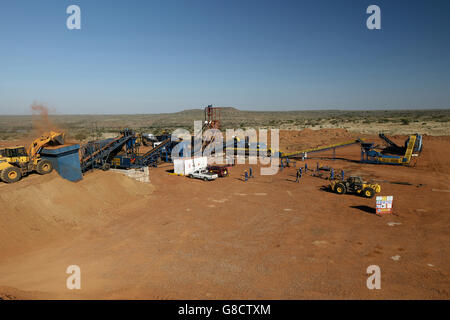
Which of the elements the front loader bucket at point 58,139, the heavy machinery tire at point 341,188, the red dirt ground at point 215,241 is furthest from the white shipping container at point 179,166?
the heavy machinery tire at point 341,188

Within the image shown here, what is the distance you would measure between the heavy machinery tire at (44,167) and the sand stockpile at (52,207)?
0.69 metres

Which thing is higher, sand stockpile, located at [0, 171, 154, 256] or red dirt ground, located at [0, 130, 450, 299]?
sand stockpile, located at [0, 171, 154, 256]

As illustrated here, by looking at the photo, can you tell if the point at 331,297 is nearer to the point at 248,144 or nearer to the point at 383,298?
the point at 383,298

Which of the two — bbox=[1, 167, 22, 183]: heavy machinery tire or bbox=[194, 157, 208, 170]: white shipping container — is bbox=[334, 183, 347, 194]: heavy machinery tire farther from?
bbox=[1, 167, 22, 183]: heavy machinery tire

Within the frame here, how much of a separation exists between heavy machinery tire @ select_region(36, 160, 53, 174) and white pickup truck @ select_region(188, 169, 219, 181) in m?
13.7

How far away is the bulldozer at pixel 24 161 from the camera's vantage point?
706 inches

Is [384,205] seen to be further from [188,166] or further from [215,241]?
[188,166]

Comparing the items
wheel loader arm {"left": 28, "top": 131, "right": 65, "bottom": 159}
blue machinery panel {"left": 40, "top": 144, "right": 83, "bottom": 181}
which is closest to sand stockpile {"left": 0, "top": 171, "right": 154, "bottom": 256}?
blue machinery panel {"left": 40, "top": 144, "right": 83, "bottom": 181}

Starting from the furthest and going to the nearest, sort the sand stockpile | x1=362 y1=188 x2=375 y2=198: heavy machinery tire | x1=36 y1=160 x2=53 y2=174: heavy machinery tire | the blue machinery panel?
1. x1=362 y1=188 x2=375 y2=198: heavy machinery tire
2. the blue machinery panel
3. x1=36 y1=160 x2=53 y2=174: heavy machinery tire
4. the sand stockpile

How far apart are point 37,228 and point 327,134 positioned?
6062cm

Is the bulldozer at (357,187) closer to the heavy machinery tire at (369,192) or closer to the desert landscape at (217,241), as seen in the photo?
the heavy machinery tire at (369,192)

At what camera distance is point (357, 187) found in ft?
71.6

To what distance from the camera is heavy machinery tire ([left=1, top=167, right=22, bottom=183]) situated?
17.6 metres
